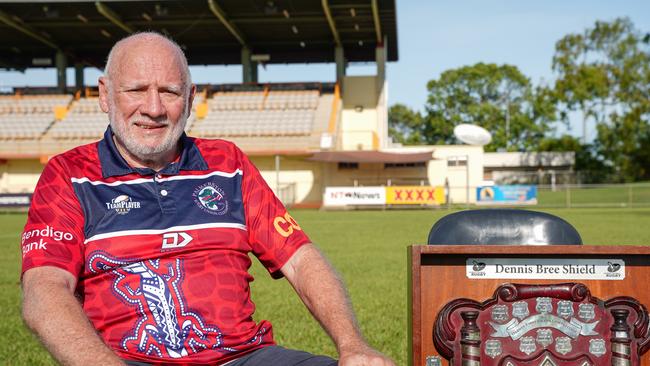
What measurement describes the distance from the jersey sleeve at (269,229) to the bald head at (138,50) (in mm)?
459

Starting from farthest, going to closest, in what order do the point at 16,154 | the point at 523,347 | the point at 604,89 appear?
1. the point at 604,89
2. the point at 16,154
3. the point at 523,347

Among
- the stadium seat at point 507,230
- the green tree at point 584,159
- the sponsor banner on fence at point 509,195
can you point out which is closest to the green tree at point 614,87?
the green tree at point 584,159

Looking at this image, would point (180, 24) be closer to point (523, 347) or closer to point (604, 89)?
point (604, 89)

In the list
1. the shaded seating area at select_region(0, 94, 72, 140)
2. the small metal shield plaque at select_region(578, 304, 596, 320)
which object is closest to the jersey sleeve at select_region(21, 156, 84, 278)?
the small metal shield plaque at select_region(578, 304, 596, 320)

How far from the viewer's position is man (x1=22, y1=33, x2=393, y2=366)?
236cm

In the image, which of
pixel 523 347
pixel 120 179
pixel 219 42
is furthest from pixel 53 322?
pixel 219 42

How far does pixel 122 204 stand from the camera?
2.54m

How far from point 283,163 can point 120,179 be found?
33516 millimetres

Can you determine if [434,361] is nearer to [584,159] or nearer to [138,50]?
[138,50]

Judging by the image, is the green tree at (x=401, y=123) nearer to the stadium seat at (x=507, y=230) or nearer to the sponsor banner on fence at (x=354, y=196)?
the sponsor banner on fence at (x=354, y=196)

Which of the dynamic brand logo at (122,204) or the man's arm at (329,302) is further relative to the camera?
the dynamic brand logo at (122,204)

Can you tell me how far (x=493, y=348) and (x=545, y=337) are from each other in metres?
0.16

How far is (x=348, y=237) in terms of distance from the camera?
15.7 metres

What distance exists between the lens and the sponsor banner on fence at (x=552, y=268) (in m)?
2.44
